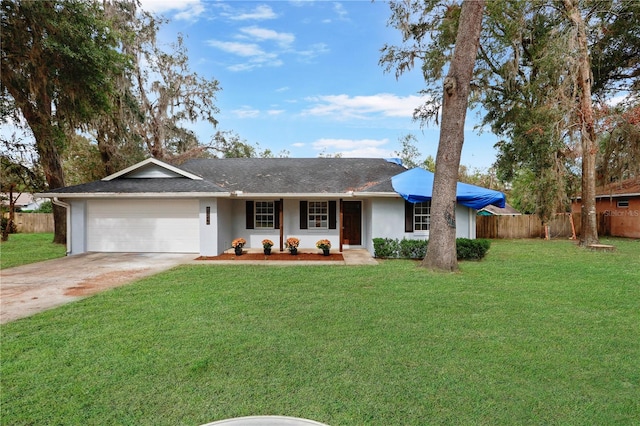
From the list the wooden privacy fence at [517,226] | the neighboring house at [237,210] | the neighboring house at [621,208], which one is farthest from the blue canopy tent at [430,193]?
the neighboring house at [621,208]

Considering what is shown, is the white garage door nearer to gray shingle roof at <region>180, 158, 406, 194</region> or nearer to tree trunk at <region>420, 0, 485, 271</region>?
gray shingle roof at <region>180, 158, 406, 194</region>

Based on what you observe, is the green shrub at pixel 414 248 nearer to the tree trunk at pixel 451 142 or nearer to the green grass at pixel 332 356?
the tree trunk at pixel 451 142

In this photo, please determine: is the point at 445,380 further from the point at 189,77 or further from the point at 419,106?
the point at 189,77

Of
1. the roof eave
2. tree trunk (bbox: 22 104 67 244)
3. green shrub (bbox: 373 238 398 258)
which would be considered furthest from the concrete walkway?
tree trunk (bbox: 22 104 67 244)

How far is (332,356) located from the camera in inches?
152

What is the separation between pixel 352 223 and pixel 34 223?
21.1 m

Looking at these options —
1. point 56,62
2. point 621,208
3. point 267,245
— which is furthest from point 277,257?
point 621,208

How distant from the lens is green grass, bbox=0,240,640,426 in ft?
9.43

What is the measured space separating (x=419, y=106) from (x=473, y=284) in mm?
12967

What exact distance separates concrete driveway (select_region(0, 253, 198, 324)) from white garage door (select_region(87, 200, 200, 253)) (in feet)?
1.65

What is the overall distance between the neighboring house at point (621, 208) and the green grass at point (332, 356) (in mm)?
15676

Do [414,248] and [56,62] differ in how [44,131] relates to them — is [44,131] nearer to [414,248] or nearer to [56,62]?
[56,62]

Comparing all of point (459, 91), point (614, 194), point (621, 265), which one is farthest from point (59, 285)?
point (614, 194)

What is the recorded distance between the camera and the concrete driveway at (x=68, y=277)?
6.15m
